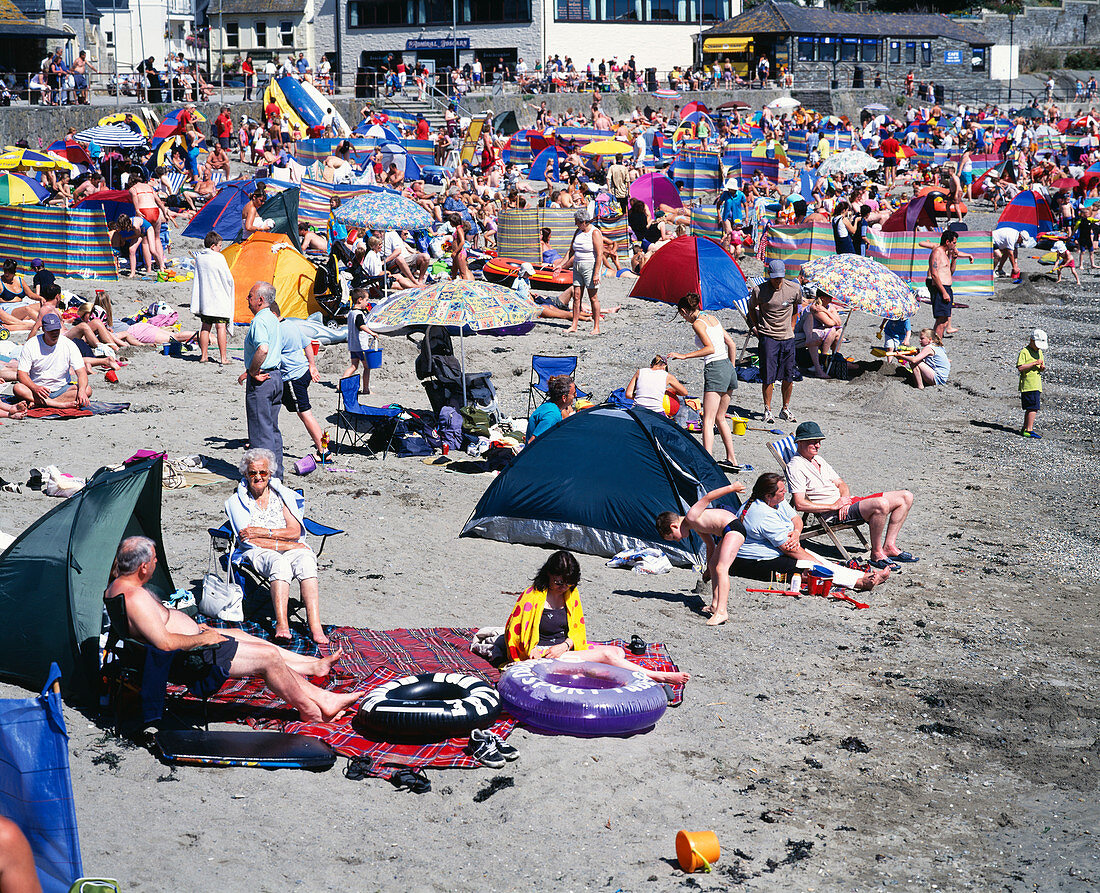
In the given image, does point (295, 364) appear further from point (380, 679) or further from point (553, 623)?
point (553, 623)

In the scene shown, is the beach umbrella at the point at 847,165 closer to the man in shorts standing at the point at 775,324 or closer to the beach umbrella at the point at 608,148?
the beach umbrella at the point at 608,148

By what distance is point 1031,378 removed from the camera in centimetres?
1214

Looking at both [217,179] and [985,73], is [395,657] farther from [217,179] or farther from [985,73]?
[985,73]

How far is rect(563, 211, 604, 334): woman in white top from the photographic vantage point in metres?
14.8

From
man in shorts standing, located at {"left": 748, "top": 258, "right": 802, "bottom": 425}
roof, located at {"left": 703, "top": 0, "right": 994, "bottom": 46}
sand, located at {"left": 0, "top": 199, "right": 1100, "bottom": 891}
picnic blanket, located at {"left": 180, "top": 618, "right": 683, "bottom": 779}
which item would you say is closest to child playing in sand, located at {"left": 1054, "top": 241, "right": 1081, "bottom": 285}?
sand, located at {"left": 0, "top": 199, "right": 1100, "bottom": 891}

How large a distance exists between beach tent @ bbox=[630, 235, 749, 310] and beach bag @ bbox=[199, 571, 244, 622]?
29.2ft

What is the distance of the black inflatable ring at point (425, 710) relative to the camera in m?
5.43

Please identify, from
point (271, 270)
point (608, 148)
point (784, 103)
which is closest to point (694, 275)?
point (271, 270)

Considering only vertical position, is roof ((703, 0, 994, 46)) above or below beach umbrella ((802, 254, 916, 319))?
above

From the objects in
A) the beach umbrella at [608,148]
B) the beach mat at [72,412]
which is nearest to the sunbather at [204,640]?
the beach mat at [72,412]

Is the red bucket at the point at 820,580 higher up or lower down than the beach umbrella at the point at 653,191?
lower down

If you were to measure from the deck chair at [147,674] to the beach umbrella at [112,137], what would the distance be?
16886mm

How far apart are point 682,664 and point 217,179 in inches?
712

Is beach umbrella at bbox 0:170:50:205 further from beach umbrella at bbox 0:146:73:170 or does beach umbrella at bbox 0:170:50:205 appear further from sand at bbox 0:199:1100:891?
sand at bbox 0:199:1100:891
